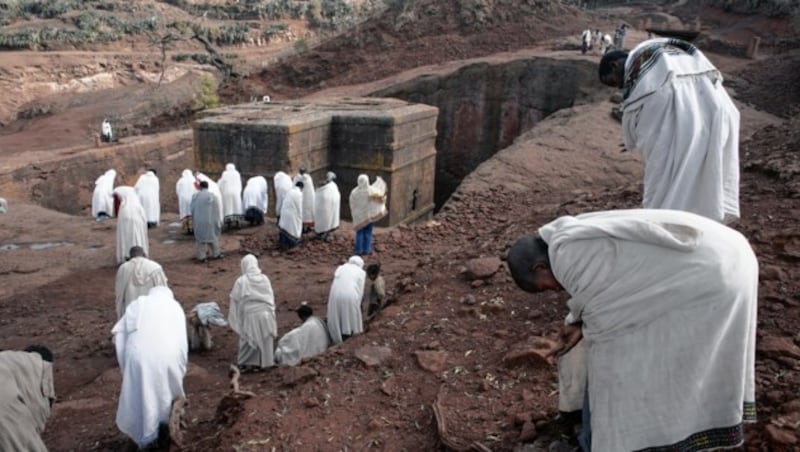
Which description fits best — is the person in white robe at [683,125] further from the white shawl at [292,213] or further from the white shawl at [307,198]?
the white shawl at [307,198]

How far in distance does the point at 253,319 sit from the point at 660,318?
4.66 meters

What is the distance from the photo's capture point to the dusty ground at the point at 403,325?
3232 mm

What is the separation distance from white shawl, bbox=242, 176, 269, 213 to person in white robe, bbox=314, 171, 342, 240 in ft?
4.59

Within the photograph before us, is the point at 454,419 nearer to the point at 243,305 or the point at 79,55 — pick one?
the point at 243,305

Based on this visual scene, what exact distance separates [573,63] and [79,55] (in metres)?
23.0

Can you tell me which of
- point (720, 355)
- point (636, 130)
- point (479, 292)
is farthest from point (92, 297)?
point (720, 355)

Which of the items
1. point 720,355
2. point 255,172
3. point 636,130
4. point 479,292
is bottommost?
point 255,172

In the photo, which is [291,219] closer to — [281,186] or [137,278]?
[281,186]

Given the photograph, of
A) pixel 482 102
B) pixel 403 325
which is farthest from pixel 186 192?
pixel 482 102

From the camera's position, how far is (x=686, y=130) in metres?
3.12

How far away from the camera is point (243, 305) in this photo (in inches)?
239

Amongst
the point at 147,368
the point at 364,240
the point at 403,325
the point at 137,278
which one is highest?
the point at 403,325

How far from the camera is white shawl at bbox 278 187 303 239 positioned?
9.73 m

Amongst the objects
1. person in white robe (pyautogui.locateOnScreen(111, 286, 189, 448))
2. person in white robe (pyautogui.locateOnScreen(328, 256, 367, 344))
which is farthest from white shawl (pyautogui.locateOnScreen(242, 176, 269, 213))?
person in white robe (pyautogui.locateOnScreen(111, 286, 189, 448))
